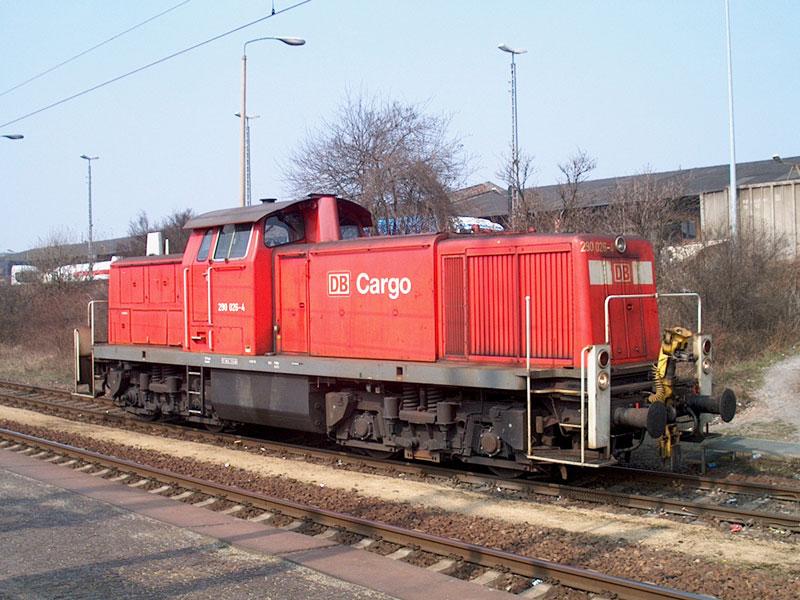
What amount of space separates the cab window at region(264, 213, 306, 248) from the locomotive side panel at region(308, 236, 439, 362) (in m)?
0.83

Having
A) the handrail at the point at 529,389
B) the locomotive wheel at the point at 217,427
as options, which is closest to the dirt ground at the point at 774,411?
the handrail at the point at 529,389

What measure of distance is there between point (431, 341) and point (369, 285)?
1287mm

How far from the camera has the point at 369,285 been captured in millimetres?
10672

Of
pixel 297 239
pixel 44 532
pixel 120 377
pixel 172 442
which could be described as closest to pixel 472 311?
pixel 297 239

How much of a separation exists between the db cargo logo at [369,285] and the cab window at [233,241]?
1666 mm

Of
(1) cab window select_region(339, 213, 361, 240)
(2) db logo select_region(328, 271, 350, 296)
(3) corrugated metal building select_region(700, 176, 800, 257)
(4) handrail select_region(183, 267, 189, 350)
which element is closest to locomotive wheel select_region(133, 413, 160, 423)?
(4) handrail select_region(183, 267, 189, 350)

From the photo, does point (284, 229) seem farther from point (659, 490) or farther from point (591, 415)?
point (659, 490)

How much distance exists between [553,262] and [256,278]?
473 centimetres

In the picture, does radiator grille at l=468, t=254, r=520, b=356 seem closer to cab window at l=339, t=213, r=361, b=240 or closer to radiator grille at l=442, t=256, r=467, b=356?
radiator grille at l=442, t=256, r=467, b=356

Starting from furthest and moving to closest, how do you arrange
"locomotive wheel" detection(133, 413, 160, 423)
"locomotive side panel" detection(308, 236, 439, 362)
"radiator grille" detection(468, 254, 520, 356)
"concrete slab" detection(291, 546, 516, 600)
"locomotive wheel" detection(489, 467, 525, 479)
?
"locomotive wheel" detection(133, 413, 160, 423), "locomotive side panel" detection(308, 236, 439, 362), "locomotive wheel" detection(489, 467, 525, 479), "radiator grille" detection(468, 254, 520, 356), "concrete slab" detection(291, 546, 516, 600)

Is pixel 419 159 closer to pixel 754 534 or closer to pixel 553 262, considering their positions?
pixel 553 262

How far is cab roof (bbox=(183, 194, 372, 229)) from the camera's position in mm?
11742

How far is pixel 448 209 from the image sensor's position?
2233cm

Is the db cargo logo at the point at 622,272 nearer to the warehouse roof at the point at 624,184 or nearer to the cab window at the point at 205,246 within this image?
the cab window at the point at 205,246
